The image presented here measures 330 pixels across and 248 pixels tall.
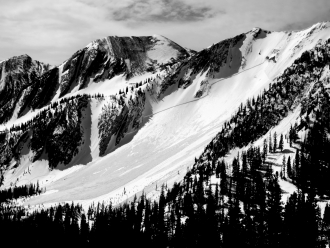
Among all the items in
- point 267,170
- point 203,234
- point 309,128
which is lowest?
point 203,234

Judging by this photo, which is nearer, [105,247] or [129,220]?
Result: [105,247]

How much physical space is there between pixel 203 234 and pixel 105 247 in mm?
38214

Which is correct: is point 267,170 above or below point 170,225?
above

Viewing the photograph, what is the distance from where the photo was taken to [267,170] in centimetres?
15275

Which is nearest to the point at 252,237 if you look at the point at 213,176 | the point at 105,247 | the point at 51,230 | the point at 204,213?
the point at 204,213

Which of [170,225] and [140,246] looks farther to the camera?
[170,225]

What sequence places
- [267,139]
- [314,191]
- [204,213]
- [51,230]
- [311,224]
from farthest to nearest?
[267,139] → [51,230] → [314,191] → [204,213] → [311,224]

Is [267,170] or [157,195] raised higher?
[267,170]

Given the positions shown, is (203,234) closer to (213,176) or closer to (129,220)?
(129,220)

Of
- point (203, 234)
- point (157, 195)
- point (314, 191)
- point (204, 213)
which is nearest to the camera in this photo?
point (203, 234)

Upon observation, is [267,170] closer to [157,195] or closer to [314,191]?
[314,191]

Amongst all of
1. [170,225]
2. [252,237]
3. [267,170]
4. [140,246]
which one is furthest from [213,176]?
[252,237]

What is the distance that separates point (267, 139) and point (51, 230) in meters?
111

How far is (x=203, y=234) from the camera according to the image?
106625 millimetres
